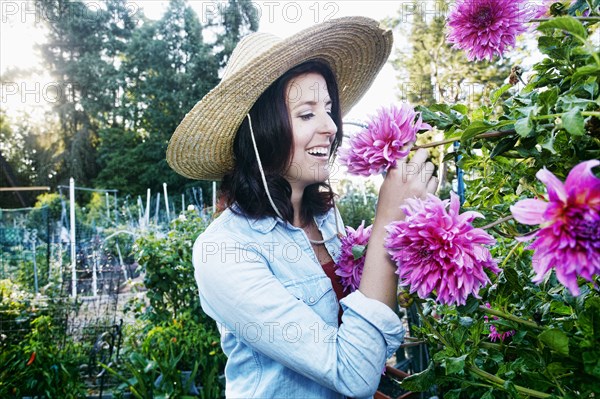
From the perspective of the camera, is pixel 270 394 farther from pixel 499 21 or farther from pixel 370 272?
pixel 499 21

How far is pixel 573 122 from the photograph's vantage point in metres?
0.49

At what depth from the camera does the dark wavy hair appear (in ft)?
3.95

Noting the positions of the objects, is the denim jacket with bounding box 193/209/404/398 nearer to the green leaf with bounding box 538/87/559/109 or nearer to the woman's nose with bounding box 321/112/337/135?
the woman's nose with bounding box 321/112/337/135

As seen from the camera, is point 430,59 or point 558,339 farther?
point 430,59

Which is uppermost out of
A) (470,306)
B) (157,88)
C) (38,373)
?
(157,88)

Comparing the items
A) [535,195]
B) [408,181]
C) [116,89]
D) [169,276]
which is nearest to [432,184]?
[408,181]

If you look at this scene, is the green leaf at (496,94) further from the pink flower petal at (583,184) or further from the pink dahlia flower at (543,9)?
the pink flower petal at (583,184)

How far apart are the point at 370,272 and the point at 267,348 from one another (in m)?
0.27

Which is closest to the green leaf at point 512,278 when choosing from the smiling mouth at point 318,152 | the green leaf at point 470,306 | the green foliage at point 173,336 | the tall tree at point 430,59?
the green leaf at point 470,306

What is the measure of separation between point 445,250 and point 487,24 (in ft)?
1.51

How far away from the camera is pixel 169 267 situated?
3348mm

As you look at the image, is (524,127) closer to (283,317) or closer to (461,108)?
(461,108)

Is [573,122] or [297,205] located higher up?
[573,122]

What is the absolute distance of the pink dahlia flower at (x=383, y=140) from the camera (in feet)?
2.34
